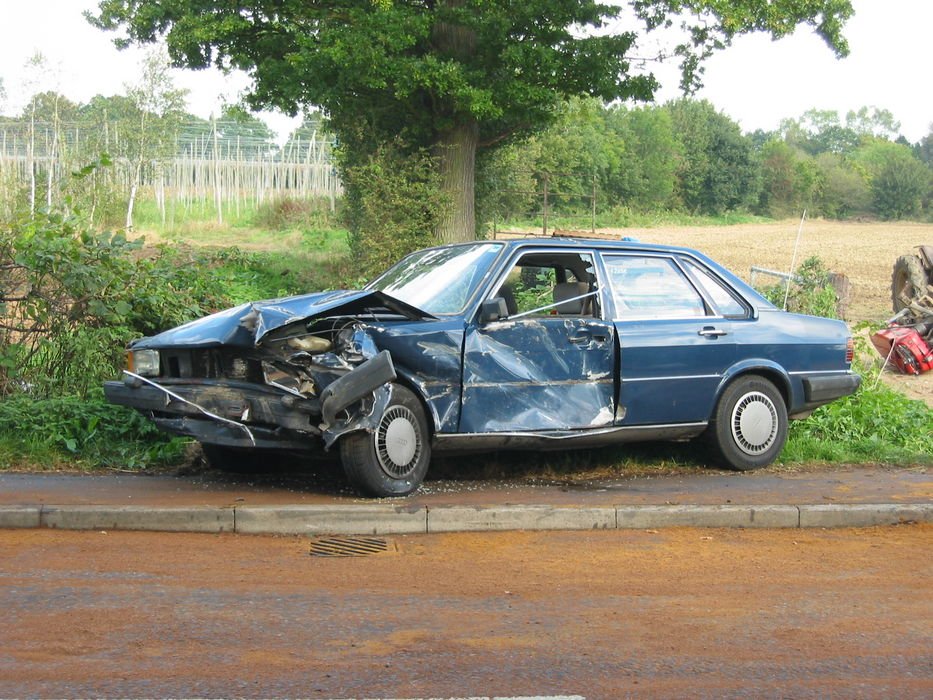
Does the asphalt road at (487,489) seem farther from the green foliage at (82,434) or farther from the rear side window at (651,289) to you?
the rear side window at (651,289)

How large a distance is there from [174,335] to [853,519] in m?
4.80

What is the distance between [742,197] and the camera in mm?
82875

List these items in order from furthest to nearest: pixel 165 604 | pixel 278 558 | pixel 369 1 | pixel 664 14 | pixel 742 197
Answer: pixel 742 197, pixel 664 14, pixel 369 1, pixel 278 558, pixel 165 604

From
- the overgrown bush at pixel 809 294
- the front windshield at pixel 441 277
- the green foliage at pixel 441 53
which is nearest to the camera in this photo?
the front windshield at pixel 441 277

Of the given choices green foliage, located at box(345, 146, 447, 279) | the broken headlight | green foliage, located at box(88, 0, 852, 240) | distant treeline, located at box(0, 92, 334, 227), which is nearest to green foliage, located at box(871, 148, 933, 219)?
distant treeline, located at box(0, 92, 334, 227)

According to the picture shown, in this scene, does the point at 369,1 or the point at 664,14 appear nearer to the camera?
the point at 369,1

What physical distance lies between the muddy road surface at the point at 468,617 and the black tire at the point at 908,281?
1153cm

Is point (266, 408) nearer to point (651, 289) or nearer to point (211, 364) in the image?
point (211, 364)

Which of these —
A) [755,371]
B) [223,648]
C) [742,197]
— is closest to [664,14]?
[755,371]

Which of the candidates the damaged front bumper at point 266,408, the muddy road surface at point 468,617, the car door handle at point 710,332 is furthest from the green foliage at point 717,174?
the muddy road surface at point 468,617

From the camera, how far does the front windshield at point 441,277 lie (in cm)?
790

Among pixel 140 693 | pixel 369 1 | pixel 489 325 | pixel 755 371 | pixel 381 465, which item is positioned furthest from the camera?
pixel 369 1

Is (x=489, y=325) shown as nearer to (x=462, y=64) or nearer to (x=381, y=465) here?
(x=381, y=465)

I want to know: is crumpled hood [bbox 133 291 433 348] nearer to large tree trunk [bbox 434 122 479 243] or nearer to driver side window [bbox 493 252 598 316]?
driver side window [bbox 493 252 598 316]
